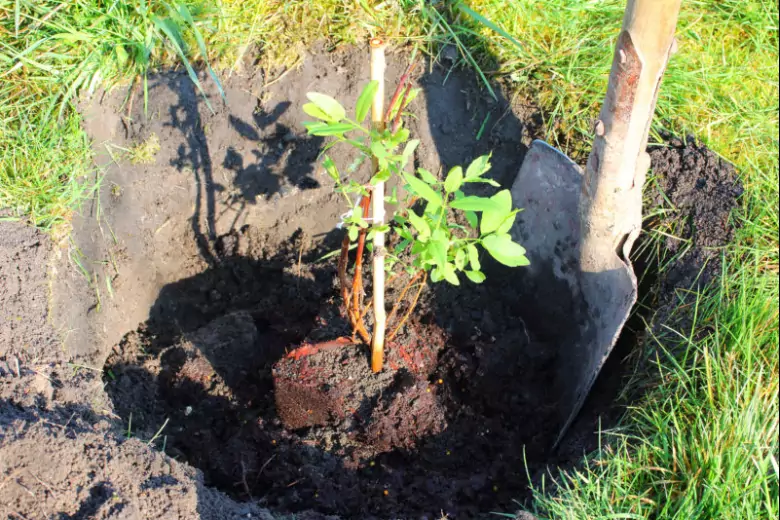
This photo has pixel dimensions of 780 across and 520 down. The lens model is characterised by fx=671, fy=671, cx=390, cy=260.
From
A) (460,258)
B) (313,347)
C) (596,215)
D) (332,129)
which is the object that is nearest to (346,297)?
(313,347)

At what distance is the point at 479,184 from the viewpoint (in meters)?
2.30

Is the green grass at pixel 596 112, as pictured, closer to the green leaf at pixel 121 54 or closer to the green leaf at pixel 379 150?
the green leaf at pixel 121 54

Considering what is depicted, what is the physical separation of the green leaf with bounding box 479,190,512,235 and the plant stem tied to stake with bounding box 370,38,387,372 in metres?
0.25

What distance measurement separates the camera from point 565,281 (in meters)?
2.17

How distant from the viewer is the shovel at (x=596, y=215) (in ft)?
5.41

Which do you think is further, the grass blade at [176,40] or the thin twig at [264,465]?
the grass blade at [176,40]

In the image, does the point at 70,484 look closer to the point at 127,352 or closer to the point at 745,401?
the point at 127,352

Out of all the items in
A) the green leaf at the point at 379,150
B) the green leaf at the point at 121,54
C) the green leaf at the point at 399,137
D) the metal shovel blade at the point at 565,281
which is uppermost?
the green leaf at the point at 121,54

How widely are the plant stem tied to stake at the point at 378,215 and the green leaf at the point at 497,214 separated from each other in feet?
0.82

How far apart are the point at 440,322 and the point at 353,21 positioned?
1.08 m

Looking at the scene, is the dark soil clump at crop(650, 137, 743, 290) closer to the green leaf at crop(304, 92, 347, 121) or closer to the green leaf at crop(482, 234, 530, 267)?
the green leaf at crop(482, 234, 530, 267)

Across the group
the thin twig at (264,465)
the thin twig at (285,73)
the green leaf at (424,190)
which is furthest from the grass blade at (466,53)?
the thin twig at (264,465)

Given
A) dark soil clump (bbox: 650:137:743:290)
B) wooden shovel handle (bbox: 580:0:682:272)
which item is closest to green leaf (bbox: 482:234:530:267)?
wooden shovel handle (bbox: 580:0:682:272)

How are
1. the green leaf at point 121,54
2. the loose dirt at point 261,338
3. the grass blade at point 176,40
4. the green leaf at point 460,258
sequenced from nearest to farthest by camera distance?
the green leaf at point 460,258 → the loose dirt at point 261,338 → the grass blade at point 176,40 → the green leaf at point 121,54
